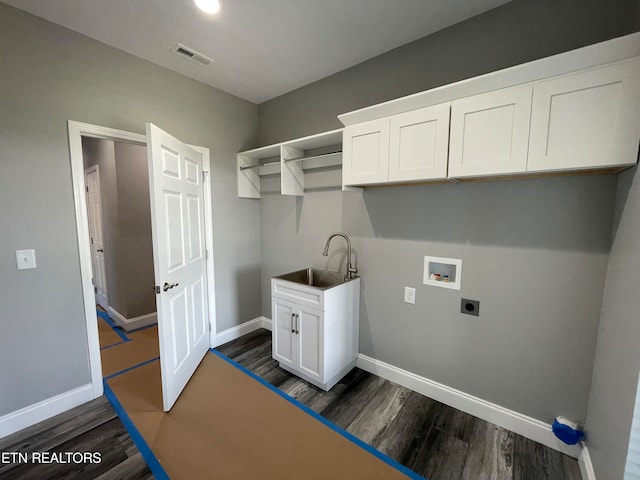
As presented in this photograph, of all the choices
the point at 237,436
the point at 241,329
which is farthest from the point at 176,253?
the point at 241,329

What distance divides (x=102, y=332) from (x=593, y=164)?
15.2 ft

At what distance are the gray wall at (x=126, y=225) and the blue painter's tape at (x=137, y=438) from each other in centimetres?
139

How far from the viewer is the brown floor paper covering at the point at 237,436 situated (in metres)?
1.51

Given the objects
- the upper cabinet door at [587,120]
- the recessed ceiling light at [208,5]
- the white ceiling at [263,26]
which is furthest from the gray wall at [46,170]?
the upper cabinet door at [587,120]

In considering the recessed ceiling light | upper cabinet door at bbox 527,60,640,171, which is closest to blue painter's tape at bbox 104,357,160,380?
the recessed ceiling light

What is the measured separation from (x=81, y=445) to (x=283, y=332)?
4.82 feet

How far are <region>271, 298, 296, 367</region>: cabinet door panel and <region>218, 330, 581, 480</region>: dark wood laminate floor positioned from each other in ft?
0.53

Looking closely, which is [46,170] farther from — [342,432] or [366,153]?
[342,432]

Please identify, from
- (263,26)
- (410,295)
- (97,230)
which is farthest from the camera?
(97,230)

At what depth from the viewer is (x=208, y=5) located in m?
1.63

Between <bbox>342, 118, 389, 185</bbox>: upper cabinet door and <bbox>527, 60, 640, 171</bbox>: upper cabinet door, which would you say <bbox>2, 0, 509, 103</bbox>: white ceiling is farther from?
<bbox>527, 60, 640, 171</bbox>: upper cabinet door

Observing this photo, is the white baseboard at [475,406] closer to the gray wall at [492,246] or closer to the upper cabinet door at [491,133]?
the gray wall at [492,246]

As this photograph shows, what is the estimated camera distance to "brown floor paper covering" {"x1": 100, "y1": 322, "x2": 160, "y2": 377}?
250 cm

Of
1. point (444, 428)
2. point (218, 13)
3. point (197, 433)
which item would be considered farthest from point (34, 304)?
point (444, 428)
